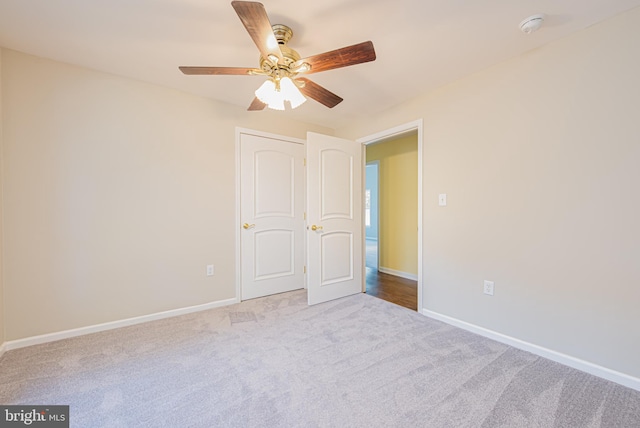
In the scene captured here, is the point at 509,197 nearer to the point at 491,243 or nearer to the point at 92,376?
the point at 491,243

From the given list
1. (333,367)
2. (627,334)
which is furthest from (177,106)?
(627,334)

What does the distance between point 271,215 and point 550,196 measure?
266 cm

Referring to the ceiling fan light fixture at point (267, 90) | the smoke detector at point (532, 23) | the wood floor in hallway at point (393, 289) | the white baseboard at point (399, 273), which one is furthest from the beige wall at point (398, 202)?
the ceiling fan light fixture at point (267, 90)

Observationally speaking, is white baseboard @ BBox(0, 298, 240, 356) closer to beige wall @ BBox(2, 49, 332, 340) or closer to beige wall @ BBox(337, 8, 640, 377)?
beige wall @ BBox(2, 49, 332, 340)

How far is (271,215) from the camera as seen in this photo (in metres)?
3.19

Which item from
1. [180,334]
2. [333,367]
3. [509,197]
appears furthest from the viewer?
[180,334]

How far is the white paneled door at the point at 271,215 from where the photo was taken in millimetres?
3020

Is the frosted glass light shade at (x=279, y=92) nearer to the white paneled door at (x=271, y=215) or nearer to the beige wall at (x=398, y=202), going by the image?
the white paneled door at (x=271, y=215)

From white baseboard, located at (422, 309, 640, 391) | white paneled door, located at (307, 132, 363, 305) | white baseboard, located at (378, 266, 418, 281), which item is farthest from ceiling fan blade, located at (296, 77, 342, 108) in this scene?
white baseboard, located at (378, 266, 418, 281)

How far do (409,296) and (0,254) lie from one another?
3.86 m

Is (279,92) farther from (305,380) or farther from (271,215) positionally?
(305,380)

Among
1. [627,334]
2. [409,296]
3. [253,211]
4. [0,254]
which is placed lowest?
[409,296]

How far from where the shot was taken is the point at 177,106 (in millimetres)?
2590

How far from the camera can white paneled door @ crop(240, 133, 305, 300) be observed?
9.91 feet
